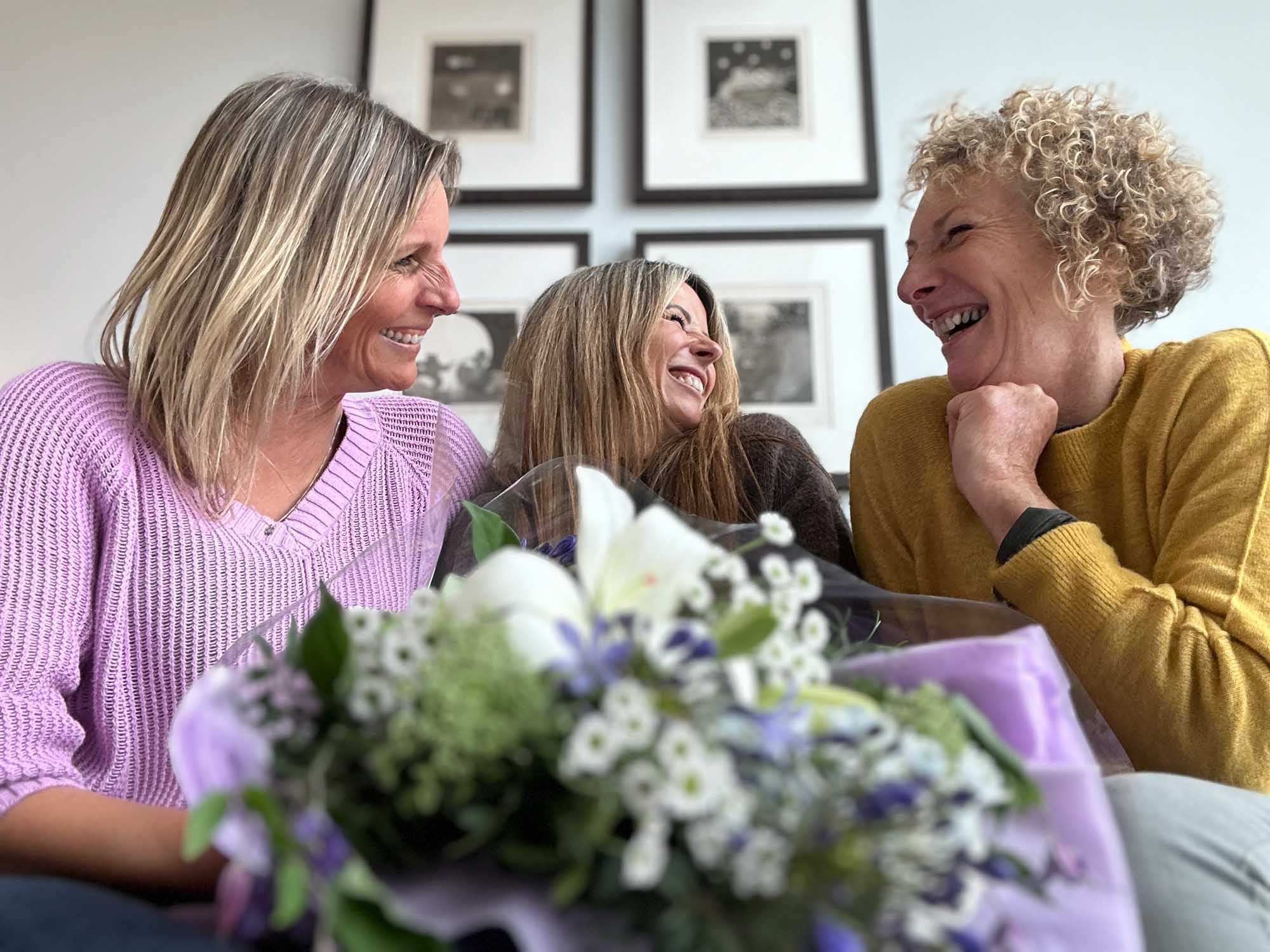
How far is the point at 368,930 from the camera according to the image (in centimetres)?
44

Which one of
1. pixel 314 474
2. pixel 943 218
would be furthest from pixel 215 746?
pixel 943 218

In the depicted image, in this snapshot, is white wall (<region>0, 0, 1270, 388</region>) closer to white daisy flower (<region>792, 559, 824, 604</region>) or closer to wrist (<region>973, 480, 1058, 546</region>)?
wrist (<region>973, 480, 1058, 546</region>)

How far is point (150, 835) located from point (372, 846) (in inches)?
17.5

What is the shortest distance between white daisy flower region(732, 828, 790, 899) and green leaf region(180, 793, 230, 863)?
0.22 meters

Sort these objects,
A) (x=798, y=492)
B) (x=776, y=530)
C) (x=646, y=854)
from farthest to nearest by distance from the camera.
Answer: (x=798, y=492) < (x=776, y=530) < (x=646, y=854)

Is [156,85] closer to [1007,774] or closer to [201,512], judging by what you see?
[201,512]

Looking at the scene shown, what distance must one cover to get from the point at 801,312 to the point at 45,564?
1.46 metres

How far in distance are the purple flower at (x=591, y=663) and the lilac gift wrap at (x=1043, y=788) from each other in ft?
0.56

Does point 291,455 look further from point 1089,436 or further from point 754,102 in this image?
point 754,102

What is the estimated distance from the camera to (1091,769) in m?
0.57

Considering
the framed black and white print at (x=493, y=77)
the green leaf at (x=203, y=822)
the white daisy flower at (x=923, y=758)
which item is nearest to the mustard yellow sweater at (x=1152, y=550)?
the white daisy flower at (x=923, y=758)

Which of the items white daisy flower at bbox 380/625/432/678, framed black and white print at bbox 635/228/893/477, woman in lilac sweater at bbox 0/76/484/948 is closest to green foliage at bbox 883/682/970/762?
white daisy flower at bbox 380/625/432/678

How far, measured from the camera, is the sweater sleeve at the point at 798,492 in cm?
141


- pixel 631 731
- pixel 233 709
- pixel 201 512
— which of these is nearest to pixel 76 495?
pixel 201 512
